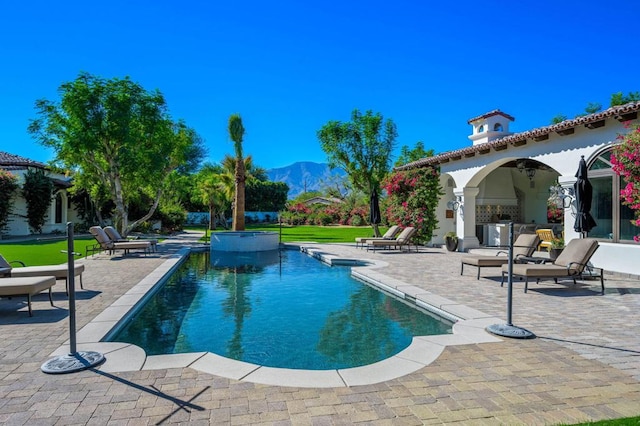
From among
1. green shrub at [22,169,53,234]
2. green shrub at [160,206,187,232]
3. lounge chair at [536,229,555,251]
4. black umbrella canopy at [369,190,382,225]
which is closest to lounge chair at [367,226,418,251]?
black umbrella canopy at [369,190,382,225]

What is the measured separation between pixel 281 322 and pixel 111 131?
13897 mm

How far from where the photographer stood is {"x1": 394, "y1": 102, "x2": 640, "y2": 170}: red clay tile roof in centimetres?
975

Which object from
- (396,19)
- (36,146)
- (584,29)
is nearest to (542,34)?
(584,29)

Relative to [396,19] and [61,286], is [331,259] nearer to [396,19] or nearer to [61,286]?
[61,286]

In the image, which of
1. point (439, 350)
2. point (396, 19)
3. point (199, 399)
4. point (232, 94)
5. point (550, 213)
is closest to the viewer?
point (199, 399)

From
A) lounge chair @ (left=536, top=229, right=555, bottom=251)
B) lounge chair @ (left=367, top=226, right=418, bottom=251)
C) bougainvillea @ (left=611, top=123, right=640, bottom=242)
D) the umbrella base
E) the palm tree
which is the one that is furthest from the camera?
the palm tree

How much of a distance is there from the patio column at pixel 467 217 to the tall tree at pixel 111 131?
13150 mm

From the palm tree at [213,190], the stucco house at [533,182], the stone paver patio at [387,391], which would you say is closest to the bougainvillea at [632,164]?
the stucco house at [533,182]

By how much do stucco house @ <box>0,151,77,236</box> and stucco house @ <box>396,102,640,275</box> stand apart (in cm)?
2410

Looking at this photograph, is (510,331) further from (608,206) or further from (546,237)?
(546,237)

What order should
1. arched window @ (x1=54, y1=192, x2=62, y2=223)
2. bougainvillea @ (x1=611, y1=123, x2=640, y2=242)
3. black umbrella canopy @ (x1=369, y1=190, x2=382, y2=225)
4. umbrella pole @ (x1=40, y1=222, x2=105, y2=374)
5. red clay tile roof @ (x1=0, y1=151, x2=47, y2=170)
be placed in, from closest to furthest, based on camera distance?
umbrella pole @ (x1=40, y1=222, x2=105, y2=374), bougainvillea @ (x1=611, y1=123, x2=640, y2=242), black umbrella canopy @ (x1=369, y1=190, x2=382, y2=225), red clay tile roof @ (x1=0, y1=151, x2=47, y2=170), arched window @ (x1=54, y1=192, x2=62, y2=223)

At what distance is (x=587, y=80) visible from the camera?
A: 79.3 ft

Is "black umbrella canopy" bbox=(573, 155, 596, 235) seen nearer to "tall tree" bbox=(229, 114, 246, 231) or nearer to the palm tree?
"tall tree" bbox=(229, 114, 246, 231)

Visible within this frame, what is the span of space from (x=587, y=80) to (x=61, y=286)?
28114 mm
